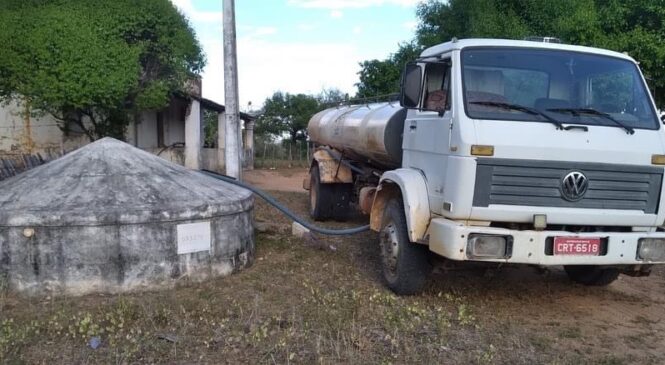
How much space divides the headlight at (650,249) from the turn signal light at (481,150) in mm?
1605

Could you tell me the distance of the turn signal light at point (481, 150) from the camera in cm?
521

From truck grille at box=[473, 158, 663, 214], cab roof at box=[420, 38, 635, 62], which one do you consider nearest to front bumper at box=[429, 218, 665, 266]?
truck grille at box=[473, 158, 663, 214]

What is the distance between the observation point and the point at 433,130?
19.5 feet

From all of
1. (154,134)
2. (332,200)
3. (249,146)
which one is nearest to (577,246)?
(332,200)

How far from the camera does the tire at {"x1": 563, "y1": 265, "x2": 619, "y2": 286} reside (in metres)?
6.68

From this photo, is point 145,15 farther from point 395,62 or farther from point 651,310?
point 651,310

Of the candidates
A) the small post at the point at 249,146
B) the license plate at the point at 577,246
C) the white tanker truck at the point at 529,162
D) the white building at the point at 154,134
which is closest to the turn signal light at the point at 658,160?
the white tanker truck at the point at 529,162

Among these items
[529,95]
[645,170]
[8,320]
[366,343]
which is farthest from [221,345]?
[645,170]

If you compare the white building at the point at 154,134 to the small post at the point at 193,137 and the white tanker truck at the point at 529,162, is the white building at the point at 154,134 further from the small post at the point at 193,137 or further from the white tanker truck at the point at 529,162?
the white tanker truck at the point at 529,162

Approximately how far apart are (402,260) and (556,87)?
2.22 m

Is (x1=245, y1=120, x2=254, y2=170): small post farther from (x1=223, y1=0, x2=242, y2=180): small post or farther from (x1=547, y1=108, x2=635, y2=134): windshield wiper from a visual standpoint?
(x1=547, y1=108, x2=635, y2=134): windshield wiper

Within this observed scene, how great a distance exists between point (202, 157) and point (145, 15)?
7858mm

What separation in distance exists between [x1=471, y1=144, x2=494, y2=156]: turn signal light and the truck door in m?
0.35

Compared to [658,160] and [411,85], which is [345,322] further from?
[658,160]
